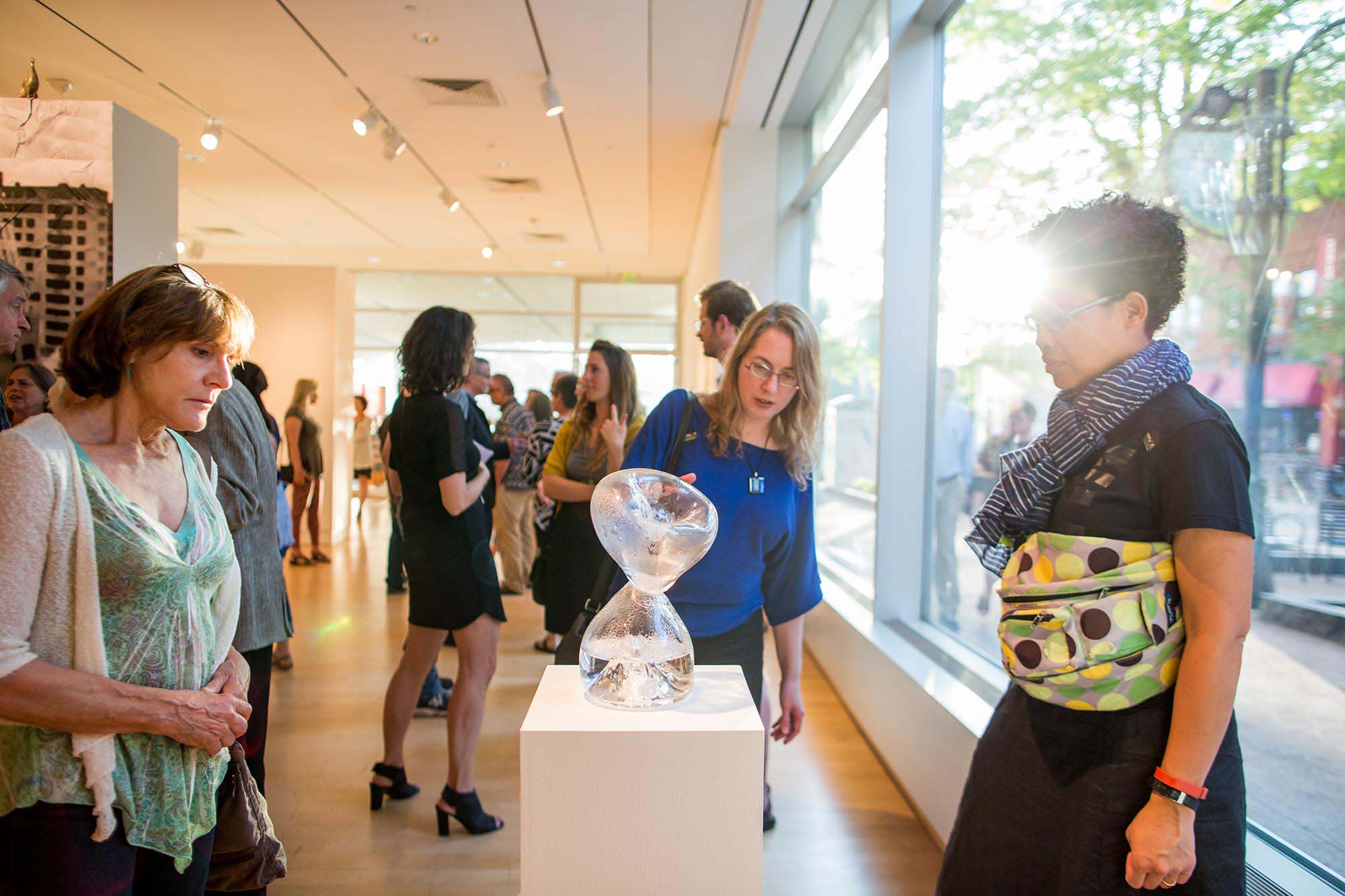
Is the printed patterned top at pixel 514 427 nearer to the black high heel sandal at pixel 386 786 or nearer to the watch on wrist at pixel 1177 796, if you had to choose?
the black high heel sandal at pixel 386 786

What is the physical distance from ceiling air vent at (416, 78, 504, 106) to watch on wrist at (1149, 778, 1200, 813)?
574 cm

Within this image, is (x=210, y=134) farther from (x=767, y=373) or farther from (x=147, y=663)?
(x=147, y=663)

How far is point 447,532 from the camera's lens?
2770 mm

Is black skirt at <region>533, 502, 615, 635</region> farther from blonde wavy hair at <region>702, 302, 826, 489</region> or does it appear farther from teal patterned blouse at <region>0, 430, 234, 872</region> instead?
teal patterned blouse at <region>0, 430, 234, 872</region>

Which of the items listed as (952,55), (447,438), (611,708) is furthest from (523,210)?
(611,708)

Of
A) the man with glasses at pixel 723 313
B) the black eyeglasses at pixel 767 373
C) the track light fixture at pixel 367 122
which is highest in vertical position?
the track light fixture at pixel 367 122

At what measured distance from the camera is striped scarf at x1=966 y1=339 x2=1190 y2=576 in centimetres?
127

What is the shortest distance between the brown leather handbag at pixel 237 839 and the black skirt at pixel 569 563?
1733 millimetres

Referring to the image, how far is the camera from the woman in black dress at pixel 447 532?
108 inches

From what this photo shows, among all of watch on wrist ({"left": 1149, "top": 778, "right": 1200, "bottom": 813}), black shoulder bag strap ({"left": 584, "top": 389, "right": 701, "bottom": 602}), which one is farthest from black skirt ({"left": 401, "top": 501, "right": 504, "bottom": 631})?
watch on wrist ({"left": 1149, "top": 778, "right": 1200, "bottom": 813})

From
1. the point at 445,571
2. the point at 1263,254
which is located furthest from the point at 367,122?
the point at 1263,254

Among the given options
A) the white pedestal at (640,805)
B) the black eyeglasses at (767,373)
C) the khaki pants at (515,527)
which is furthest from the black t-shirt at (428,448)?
the khaki pants at (515,527)

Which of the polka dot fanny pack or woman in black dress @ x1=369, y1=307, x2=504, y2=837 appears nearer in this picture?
the polka dot fanny pack

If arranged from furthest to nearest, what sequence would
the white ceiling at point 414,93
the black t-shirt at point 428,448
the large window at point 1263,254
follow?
the white ceiling at point 414,93 < the black t-shirt at point 428,448 < the large window at point 1263,254
